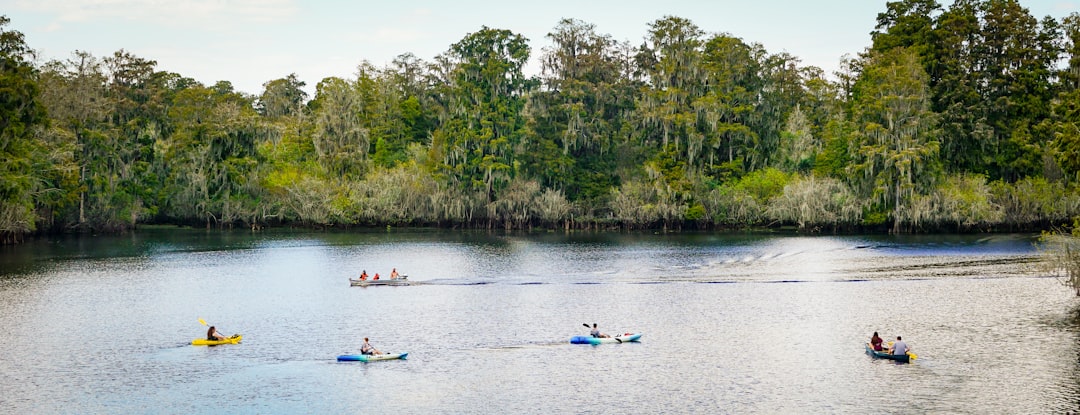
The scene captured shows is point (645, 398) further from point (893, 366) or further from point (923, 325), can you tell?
point (923, 325)

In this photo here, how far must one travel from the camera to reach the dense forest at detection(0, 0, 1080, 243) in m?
72.9

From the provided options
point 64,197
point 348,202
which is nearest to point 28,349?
point 64,197

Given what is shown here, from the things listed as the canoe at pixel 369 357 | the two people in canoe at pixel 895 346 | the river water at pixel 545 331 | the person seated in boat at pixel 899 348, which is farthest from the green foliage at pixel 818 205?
the canoe at pixel 369 357

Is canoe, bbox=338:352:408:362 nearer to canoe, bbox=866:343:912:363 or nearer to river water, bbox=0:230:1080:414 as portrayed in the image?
river water, bbox=0:230:1080:414

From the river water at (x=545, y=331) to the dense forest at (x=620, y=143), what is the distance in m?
12.8

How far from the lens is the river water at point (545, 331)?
27.0m

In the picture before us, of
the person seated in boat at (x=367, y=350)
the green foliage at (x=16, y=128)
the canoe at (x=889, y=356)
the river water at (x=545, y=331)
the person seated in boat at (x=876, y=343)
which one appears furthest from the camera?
the green foliage at (x=16, y=128)

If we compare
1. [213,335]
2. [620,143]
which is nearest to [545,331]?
[213,335]

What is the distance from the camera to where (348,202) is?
85875 mm

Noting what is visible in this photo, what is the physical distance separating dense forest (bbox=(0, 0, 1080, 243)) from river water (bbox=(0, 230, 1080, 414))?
42.1 ft

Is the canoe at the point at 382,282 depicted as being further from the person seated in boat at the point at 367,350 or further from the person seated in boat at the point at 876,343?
the person seated in boat at the point at 876,343

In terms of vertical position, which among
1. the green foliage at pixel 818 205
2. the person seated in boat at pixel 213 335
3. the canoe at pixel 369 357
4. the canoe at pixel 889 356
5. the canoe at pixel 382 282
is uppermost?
the green foliage at pixel 818 205

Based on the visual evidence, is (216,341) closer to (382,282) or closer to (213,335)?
(213,335)

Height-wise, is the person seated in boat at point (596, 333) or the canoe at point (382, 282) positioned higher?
the canoe at point (382, 282)
